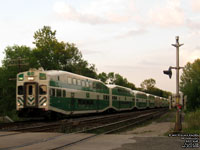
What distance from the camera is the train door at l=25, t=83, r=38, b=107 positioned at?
21.8 m

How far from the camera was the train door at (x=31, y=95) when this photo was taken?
21766 millimetres

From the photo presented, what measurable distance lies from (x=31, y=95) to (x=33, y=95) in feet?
0.55

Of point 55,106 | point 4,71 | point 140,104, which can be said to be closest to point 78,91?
point 55,106

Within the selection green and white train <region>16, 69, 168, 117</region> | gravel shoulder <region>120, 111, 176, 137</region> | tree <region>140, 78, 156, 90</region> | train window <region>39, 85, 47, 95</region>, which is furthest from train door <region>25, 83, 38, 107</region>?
tree <region>140, 78, 156, 90</region>

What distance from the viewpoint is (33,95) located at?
72.0ft

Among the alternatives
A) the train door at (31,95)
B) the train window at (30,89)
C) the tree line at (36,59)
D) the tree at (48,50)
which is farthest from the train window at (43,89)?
the tree at (48,50)

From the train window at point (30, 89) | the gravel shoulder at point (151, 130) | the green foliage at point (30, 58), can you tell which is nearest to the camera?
the gravel shoulder at point (151, 130)

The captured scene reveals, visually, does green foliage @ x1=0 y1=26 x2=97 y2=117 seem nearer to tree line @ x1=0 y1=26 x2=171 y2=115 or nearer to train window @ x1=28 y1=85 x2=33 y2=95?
tree line @ x1=0 y1=26 x2=171 y2=115

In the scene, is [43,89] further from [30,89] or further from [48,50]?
[48,50]

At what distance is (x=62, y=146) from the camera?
414 inches

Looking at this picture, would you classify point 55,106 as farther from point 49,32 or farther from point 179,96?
point 49,32

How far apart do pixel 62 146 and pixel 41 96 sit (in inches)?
462

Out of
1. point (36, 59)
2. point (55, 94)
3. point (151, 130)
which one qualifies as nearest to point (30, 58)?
point (36, 59)

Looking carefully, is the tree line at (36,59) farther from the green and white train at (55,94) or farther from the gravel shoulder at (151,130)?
the gravel shoulder at (151,130)
